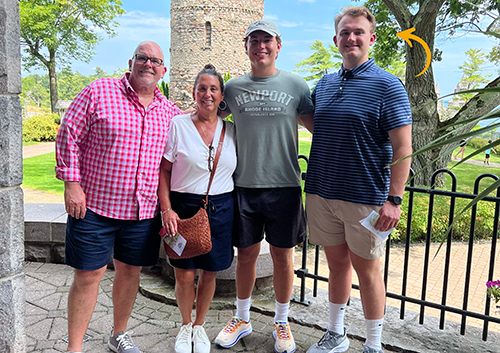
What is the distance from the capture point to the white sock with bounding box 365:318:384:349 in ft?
8.80

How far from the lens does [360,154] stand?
2.49 meters

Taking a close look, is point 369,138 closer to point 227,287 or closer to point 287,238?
point 287,238

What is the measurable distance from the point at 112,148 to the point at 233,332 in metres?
1.60

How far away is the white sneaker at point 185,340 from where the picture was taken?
9.26 feet

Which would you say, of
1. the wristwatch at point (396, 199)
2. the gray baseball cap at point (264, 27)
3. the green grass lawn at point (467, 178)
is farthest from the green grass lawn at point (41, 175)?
the green grass lawn at point (467, 178)

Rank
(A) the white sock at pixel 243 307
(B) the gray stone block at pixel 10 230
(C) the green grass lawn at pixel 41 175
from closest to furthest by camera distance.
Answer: (B) the gray stone block at pixel 10 230
(A) the white sock at pixel 243 307
(C) the green grass lawn at pixel 41 175

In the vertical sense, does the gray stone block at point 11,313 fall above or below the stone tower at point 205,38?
below

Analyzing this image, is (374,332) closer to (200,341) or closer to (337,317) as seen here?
(337,317)

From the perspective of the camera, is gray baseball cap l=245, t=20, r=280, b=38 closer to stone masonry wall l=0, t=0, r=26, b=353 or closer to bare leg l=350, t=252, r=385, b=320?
stone masonry wall l=0, t=0, r=26, b=353

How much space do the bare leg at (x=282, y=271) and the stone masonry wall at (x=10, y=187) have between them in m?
1.59

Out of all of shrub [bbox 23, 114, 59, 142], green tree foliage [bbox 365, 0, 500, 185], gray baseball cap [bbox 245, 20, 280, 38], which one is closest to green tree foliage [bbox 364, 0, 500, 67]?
green tree foliage [bbox 365, 0, 500, 185]

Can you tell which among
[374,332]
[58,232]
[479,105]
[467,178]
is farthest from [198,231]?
[467,178]

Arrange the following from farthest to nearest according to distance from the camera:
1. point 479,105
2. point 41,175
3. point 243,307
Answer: point 41,175 → point 479,105 → point 243,307

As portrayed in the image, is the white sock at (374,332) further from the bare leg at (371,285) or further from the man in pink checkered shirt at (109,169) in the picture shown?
the man in pink checkered shirt at (109,169)
